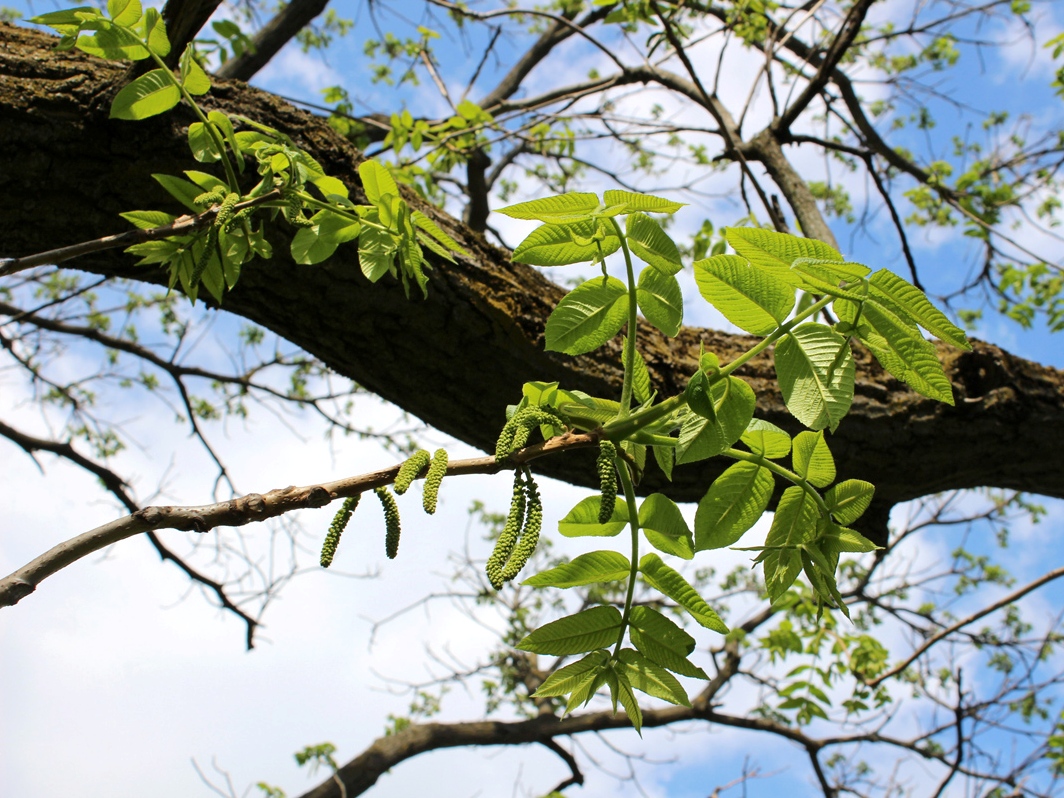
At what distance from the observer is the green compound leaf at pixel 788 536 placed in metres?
1.31

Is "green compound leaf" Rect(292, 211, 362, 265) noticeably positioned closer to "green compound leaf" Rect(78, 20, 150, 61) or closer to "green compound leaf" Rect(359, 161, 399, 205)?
"green compound leaf" Rect(359, 161, 399, 205)

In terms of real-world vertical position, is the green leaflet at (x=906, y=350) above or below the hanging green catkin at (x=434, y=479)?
above

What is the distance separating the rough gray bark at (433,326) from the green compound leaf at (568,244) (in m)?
1.26

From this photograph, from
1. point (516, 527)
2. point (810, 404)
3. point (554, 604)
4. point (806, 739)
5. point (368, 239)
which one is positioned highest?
point (554, 604)

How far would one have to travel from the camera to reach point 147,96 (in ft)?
5.30

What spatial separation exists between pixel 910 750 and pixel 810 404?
6.03 m

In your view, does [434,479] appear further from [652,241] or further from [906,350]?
[906,350]

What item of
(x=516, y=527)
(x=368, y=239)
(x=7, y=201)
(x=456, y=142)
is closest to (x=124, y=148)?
(x=7, y=201)

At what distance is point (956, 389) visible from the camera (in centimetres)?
295

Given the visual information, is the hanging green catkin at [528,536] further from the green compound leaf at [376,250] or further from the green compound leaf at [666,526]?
the green compound leaf at [376,250]

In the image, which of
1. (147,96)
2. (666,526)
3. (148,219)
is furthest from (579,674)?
(147,96)

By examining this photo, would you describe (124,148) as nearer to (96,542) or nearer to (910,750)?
(96,542)

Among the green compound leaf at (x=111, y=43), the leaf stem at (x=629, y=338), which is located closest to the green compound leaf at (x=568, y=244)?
the leaf stem at (x=629, y=338)

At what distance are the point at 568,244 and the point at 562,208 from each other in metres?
0.09
